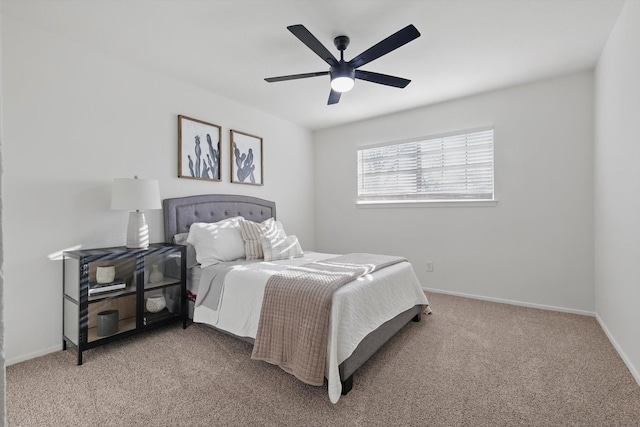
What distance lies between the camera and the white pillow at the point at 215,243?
3047mm

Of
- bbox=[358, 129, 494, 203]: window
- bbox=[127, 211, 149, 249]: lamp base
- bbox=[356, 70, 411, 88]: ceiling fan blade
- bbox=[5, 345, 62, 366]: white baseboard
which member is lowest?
bbox=[5, 345, 62, 366]: white baseboard

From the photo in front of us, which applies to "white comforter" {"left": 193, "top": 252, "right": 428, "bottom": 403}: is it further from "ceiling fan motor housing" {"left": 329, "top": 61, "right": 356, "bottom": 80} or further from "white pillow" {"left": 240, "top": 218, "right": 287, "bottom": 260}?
"ceiling fan motor housing" {"left": 329, "top": 61, "right": 356, "bottom": 80}

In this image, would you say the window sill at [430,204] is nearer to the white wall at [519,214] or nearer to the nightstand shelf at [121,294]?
the white wall at [519,214]

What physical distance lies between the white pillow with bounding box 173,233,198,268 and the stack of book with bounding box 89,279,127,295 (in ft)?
2.05

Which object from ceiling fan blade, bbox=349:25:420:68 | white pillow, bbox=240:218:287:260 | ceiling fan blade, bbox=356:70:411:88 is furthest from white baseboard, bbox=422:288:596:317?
ceiling fan blade, bbox=349:25:420:68

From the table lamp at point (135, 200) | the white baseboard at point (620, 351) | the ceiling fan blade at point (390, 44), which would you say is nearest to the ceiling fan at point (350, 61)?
the ceiling fan blade at point (390, 44)

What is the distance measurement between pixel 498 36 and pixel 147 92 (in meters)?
3.17

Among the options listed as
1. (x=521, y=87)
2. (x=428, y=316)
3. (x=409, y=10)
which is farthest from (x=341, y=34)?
(x=428, y=316)

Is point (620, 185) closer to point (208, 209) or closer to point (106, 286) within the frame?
point (208, 209)

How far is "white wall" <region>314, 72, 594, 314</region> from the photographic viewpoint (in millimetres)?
3350

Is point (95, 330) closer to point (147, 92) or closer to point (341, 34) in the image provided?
point (147, 92)

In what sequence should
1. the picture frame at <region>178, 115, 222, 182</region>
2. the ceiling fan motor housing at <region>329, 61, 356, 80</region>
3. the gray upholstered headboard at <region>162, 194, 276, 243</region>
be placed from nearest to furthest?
1. the ceiling fan motor housing at <region>329, 61, 356, 80</region>
2. the gray upholstered headboard at <region>162, 194, 276, 243</region>
3. the picture frame at <region>178, 115, 222, 182</region>

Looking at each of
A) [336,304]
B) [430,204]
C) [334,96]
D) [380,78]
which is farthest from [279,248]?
[430,204]

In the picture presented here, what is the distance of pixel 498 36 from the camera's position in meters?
2.64
